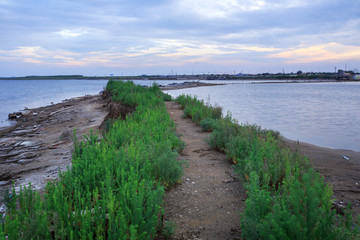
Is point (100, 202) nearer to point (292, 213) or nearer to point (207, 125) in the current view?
point (292, 213)

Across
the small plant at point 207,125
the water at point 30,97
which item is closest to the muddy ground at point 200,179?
the small plant at point 207,125

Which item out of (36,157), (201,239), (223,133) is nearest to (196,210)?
(201,239)

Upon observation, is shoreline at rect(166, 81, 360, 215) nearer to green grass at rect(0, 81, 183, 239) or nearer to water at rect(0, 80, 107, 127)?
green grass at rect(0, 81, 183, 239)

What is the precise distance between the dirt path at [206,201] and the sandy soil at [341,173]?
5.66ft

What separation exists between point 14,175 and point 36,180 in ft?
5.48

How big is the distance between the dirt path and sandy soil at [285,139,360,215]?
1725mm

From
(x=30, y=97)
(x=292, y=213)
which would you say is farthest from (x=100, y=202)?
(x=30, y=97)

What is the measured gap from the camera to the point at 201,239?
337 cm

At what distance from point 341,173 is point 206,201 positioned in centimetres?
471

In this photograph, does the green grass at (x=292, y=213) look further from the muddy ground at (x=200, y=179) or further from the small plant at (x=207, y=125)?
the small plant at (x=207, y=125)

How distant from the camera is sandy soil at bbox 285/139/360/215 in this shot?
5.28 meters

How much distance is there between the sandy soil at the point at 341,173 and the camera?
528 cm

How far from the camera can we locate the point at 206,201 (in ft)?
14.6

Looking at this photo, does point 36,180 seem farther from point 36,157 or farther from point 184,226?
point 184,226
